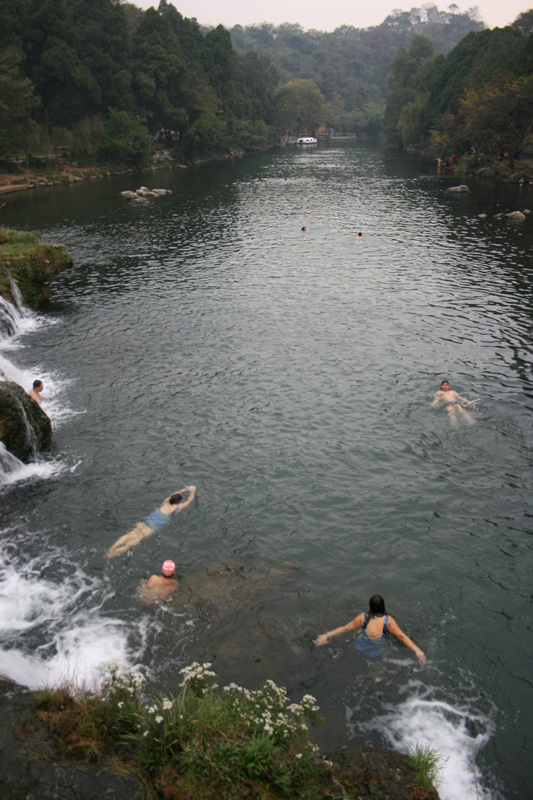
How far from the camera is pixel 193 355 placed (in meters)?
26.9

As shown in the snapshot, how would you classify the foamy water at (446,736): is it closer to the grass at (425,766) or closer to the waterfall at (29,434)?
the grass at (425,766)

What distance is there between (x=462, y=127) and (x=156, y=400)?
89493 millimetres

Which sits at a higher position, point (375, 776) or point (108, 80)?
point (108, 80)

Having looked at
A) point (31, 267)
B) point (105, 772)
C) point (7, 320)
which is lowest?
point (105, 772)

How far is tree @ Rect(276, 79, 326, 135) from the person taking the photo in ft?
582

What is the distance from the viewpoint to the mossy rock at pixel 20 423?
18.0 meters

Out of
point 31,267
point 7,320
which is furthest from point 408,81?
point 7,320

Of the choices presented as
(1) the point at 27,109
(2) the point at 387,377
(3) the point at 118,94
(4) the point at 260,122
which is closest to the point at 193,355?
(2) the point at 387,377

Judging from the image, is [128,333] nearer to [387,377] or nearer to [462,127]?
[387,377]

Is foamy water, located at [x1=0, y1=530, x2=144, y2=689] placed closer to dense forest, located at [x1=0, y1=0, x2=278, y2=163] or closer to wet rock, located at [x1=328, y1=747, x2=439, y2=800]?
wet rock, located at [x1=328, y1=747, x2=439, y2=800]

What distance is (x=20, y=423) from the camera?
18156 mm

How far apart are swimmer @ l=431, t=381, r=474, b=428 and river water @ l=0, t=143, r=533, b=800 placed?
378 mm

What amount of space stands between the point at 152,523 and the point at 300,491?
4712 millimetres

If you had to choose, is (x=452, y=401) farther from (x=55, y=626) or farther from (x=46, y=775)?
(x=46, y=775)
